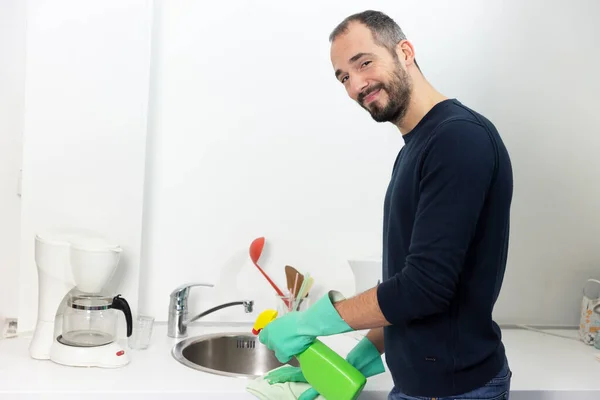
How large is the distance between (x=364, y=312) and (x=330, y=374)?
177mm

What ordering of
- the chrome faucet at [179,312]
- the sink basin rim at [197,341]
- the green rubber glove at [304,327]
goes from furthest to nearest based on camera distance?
1. the chrome faucet at [179,312]
2. the sink basin rim at [197,341]
3. the green rubber glove at [304,327]

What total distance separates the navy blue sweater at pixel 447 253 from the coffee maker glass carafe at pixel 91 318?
77 centimetres

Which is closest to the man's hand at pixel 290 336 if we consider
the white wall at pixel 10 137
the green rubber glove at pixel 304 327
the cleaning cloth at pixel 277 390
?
the green rubber glove at pixel 304 327

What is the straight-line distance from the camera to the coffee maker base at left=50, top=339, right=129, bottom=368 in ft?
5.12

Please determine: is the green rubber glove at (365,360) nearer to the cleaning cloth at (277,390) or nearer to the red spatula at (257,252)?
the cleaning cloth at (277,390)

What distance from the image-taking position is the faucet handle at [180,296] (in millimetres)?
1857

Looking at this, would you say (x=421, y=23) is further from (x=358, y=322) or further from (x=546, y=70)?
(x=358, y=322)

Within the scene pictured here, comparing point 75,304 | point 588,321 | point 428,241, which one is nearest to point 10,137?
point 75,304

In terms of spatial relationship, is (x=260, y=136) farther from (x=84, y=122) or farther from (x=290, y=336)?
(x=290, y=336)

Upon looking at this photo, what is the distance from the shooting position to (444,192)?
1.03 metres

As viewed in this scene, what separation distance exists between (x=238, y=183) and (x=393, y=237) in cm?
93

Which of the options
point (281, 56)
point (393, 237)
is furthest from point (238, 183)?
point (393, 237)

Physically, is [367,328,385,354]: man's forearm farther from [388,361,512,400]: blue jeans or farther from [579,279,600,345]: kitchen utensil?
[579,279,600,345]: kitchen utensil

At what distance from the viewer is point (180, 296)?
1.87 m
